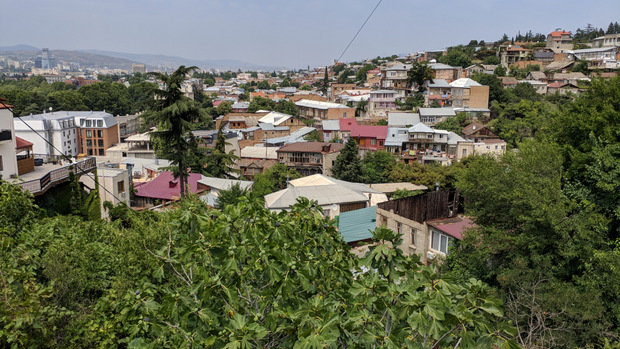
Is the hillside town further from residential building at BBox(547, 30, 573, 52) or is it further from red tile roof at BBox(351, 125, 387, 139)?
residential building at BBox(547, 30, 573, 52)

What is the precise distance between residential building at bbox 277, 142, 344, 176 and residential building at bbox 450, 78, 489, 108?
1722 centimetres

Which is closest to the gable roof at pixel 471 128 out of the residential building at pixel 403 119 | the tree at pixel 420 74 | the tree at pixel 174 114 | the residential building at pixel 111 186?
the residential building at pixel 403 119

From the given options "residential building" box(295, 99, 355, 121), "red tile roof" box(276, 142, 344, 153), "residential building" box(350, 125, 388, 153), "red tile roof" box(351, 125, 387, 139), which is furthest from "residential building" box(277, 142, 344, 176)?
"residential building" box(295, 99, 355, 121)

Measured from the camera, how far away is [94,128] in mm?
42875

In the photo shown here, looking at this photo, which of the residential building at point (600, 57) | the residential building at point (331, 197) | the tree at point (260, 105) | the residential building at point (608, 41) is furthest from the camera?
the residential building at point (608, 41)

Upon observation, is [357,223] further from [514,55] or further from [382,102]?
[514,55]

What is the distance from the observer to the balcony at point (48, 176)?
1016 cm

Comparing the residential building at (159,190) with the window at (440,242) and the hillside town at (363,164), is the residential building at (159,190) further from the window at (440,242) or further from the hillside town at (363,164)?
the window at (440,242)

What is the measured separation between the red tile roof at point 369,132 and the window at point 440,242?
20.5 m

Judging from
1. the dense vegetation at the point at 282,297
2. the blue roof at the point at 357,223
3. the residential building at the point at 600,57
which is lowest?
the blue roof at the point at 357,223

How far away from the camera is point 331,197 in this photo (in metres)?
19.5

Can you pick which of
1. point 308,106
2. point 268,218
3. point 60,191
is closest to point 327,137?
point 308,106

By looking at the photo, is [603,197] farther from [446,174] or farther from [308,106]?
[308,106]

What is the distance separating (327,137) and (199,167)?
17.6 meters
